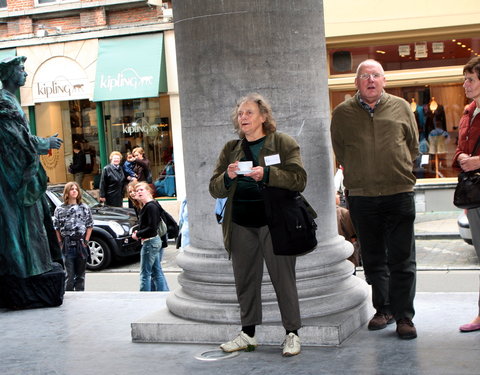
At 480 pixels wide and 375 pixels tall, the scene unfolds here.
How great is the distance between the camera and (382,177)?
19.7ft

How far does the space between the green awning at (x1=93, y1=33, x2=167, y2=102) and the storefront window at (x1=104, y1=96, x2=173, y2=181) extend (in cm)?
55

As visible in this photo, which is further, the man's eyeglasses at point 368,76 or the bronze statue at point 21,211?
the bronze statue at point 21,211

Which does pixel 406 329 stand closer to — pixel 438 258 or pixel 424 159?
pixel 438 258

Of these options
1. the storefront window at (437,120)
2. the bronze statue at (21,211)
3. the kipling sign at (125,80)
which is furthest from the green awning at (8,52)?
the bronze statue at (21,211)

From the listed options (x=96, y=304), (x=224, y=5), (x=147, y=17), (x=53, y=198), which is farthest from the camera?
(x=147, y=17)

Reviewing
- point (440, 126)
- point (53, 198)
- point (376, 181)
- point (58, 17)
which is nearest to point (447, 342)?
point (376, 181)

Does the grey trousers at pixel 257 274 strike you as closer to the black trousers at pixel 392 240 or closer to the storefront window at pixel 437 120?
the black trousers at pixel 392 240

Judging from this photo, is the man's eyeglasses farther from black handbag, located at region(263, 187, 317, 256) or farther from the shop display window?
the shop display window

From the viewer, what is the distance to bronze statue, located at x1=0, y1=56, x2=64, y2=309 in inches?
307

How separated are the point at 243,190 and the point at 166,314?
58.7 inches

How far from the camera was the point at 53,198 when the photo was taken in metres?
14.9

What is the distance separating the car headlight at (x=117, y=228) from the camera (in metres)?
14.6

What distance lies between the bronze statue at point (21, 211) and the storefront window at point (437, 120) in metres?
12.7

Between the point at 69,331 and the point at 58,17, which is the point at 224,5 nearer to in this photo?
the point at 69,331
